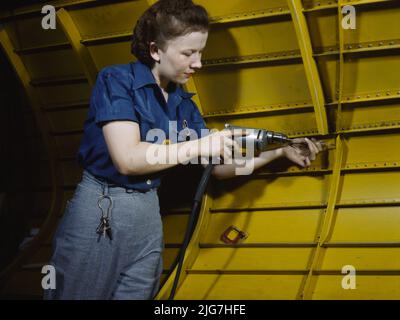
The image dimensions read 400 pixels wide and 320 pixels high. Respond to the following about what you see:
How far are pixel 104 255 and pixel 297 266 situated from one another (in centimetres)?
174

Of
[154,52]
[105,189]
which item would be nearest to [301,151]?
[154,52]

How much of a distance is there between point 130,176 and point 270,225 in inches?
74.1

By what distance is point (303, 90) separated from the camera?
3758 millimetres

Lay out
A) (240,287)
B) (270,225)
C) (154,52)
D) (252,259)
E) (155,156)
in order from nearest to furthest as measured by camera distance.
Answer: (155,156) < (154,52) < (240,287) < (252,259) < (270,225)

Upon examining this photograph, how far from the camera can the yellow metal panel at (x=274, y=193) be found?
3.84 m

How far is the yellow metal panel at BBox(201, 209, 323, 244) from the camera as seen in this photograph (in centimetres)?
371

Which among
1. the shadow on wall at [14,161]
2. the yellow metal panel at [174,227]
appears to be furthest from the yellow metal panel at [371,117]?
the shadow on wall at [14,161]

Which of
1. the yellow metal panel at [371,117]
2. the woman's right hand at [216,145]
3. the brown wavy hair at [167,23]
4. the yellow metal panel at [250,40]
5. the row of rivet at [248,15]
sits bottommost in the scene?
the woman's right hand at [216,145]

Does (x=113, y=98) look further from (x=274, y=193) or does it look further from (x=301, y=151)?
(x=274, y=193)

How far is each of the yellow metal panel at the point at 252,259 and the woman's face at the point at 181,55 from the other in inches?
73.8

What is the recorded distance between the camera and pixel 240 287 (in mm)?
3484

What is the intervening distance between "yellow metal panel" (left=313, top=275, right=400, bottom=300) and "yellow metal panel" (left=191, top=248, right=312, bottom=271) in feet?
0.75

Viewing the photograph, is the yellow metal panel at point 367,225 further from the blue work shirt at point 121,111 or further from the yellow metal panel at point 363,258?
the blue work shirt at point 121,111

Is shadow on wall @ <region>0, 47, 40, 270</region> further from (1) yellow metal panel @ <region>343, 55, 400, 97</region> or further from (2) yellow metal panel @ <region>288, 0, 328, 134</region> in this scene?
(1) yellow metal panel @ <region>343, 55, 400, 97</region>
